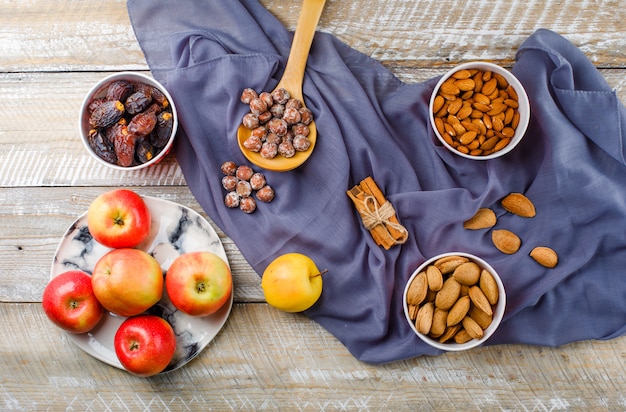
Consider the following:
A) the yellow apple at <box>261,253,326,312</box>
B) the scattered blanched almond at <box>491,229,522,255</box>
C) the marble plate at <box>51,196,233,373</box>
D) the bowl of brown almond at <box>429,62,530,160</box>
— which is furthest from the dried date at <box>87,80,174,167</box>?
the scattered blanched almond at <box>491,229,522,255</box>

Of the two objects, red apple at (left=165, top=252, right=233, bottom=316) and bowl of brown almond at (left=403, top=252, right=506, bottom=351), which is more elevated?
bowl of brown almond at (left=403, top=252, right=506, bottom=351)

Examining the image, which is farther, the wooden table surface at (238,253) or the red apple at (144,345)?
the wooden table surface at (238,253)

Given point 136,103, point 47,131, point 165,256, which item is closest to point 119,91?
point 136,103

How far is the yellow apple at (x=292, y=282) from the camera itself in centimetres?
99

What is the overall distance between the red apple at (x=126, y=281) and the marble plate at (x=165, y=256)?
7 centimetres

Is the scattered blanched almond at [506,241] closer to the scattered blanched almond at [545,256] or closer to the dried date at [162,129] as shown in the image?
the scattered blanched almond at [545,256]

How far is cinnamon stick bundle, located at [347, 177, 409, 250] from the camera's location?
106cm

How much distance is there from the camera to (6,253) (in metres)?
1.14

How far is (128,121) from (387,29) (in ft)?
1.79

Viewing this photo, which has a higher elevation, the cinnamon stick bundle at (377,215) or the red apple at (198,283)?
the cinnamon stick bundle at (377,215)

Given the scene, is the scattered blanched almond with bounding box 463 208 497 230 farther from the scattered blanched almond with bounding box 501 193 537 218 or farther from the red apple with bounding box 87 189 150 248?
the red apple with bounding box 87 189 150 248

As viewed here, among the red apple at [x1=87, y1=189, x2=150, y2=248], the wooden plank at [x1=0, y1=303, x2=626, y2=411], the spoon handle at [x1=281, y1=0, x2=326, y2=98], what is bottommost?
the wooden plank at [x1=0, y1=303, x2=626, y2=411]

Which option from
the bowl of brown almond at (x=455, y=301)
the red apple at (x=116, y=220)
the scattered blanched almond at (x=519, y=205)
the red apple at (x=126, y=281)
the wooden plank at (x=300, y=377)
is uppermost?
the scattered blanched almond at (x=519, y=205)

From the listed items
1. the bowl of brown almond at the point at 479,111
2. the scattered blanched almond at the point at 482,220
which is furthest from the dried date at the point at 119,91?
the scattered blanched almond at the point at 482,220
